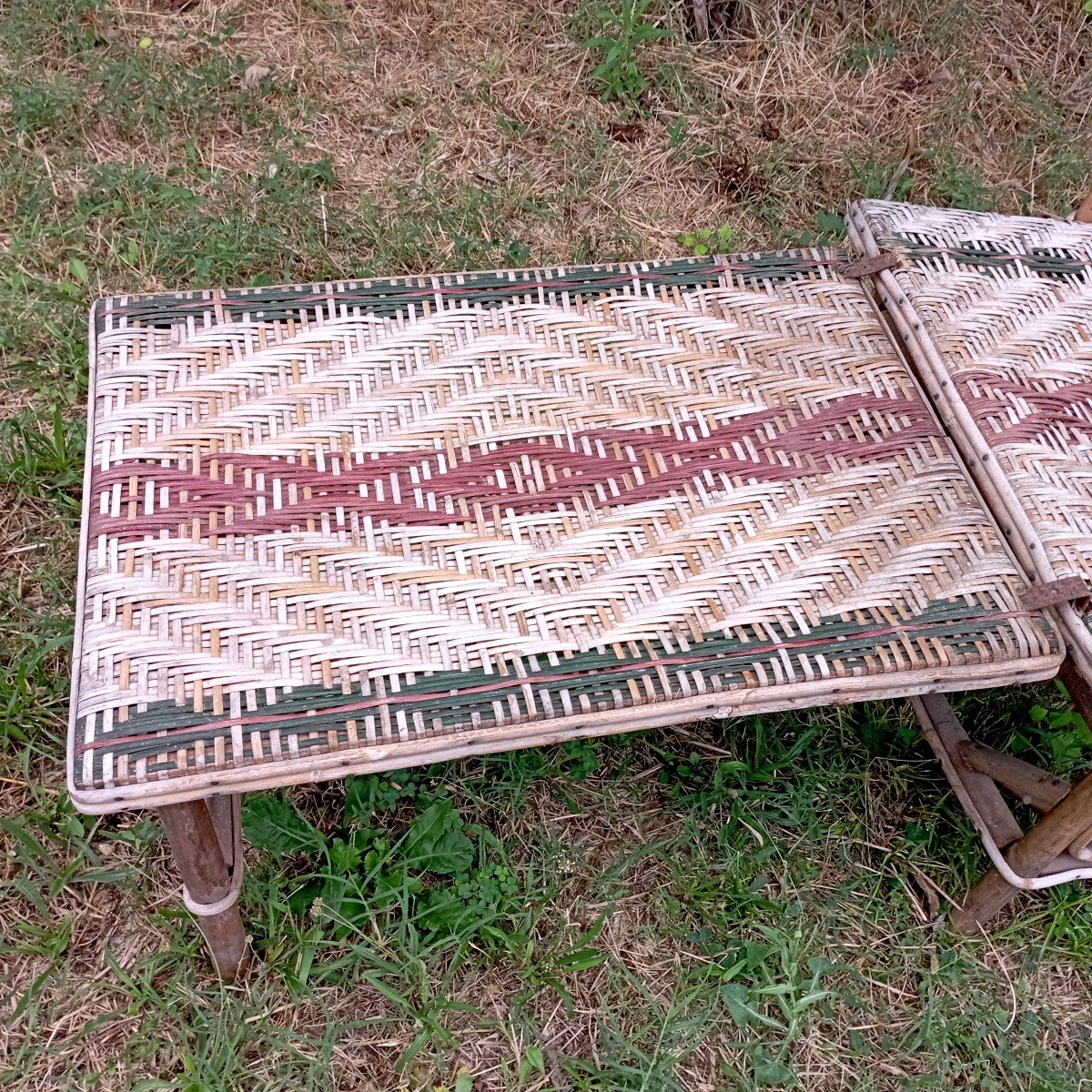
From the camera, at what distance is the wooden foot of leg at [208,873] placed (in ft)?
3.89

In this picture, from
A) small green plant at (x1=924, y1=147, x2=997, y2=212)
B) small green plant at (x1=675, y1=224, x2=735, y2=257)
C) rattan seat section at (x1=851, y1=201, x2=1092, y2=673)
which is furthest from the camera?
small green plant at (x1=924, y1=147, x2=997, y2=212)

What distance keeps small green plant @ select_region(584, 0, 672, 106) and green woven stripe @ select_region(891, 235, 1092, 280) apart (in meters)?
1.43

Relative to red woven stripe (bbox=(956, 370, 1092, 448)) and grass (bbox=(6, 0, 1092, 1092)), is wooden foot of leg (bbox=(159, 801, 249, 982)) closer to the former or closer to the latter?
grass (bbox=(6, 0, 1092, 1092))

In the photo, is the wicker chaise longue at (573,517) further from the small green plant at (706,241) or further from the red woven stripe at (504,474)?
the small green plant at (706,241)

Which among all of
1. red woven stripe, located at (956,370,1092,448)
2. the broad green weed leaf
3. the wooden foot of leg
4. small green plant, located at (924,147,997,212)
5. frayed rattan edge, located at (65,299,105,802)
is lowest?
the broad green weed leaf

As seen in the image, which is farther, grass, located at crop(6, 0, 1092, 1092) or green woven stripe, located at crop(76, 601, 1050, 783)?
grass, located at crop(6, 0, 1092, 1092)

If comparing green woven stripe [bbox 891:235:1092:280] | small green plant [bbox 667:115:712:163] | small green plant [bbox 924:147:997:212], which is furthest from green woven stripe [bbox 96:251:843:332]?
small green plant [bbox 924:147:997:212]

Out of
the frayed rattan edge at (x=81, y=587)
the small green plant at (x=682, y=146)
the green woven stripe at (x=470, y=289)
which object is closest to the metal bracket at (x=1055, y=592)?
the green woven stripe at (x=470, y=289)

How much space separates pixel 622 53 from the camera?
2811 millimetres

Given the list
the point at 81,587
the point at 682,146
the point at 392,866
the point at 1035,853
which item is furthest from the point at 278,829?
the point at 682,146

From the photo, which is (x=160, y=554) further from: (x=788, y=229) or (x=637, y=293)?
(x=788, y=229)

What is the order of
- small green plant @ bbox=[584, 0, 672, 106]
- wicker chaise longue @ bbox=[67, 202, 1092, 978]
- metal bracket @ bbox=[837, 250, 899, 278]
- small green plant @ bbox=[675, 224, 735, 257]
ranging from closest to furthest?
wicker chaise longue @ bbox=[67, 202, 1092, 978] → metal bracket @ bbox=[837, 250, 899, 278] → small green plant @ bbox=[675, 224, 735, 257] → small green plant @ bbox=[584, 0, 672, 106]

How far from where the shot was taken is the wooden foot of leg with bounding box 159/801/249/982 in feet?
3.89

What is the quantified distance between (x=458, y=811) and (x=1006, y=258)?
148 cm
